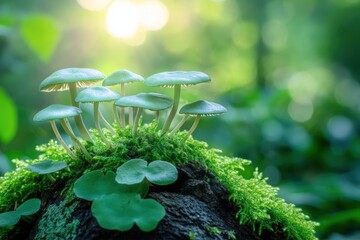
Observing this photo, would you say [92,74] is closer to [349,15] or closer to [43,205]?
[43,205]

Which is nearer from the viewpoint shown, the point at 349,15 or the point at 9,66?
the point at 9,66

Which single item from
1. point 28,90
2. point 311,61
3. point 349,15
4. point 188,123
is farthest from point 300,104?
point 311,61

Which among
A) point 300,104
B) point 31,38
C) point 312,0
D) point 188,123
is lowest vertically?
point 31,38

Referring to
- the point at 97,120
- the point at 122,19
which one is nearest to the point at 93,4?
the point at 122,19

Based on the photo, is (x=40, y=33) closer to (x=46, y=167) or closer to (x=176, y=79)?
(x=46, y=167)

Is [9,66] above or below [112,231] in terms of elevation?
above

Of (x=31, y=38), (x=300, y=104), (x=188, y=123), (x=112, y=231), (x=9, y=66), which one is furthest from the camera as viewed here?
(x=300, y=104)
